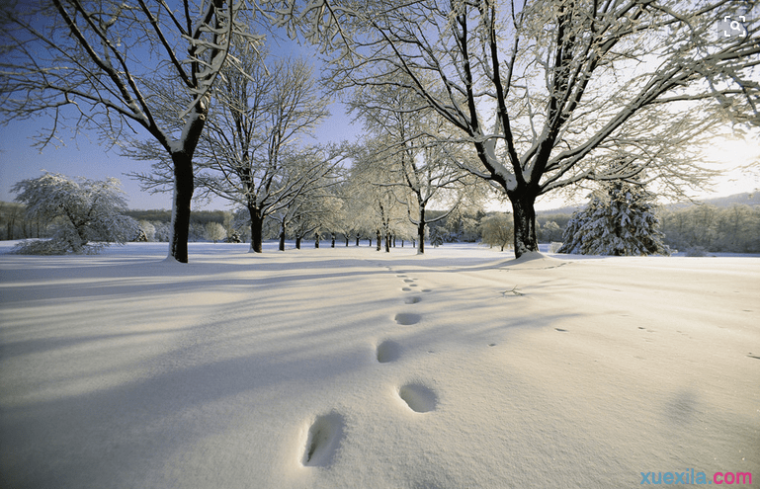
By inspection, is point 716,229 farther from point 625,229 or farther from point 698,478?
point 698,478

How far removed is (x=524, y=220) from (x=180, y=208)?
23.8ft

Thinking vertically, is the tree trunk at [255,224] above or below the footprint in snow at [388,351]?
above

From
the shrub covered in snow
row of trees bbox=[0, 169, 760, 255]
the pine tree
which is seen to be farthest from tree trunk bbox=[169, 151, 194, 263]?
the pine tree

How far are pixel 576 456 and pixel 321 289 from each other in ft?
8.13

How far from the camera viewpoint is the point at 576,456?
74 cm

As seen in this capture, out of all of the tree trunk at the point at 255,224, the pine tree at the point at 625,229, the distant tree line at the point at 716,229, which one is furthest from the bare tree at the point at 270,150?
the distant tree line at the point at 716,229

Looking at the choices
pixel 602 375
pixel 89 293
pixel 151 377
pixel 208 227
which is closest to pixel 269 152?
pixel 89 293

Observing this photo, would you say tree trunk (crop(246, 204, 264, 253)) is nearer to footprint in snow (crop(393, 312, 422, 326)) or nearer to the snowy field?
the snowy field

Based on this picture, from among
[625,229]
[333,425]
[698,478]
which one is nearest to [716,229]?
[625,229]

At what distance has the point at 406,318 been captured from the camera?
199 centimetres

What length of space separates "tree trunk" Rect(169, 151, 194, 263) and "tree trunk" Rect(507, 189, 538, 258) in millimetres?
6858

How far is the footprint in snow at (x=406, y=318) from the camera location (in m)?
1.89

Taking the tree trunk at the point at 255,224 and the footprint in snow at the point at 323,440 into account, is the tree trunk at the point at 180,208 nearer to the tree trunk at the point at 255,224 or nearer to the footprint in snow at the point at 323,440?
the tree trunk at the point at 255,224

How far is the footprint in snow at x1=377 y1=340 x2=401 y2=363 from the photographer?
4.54ft
